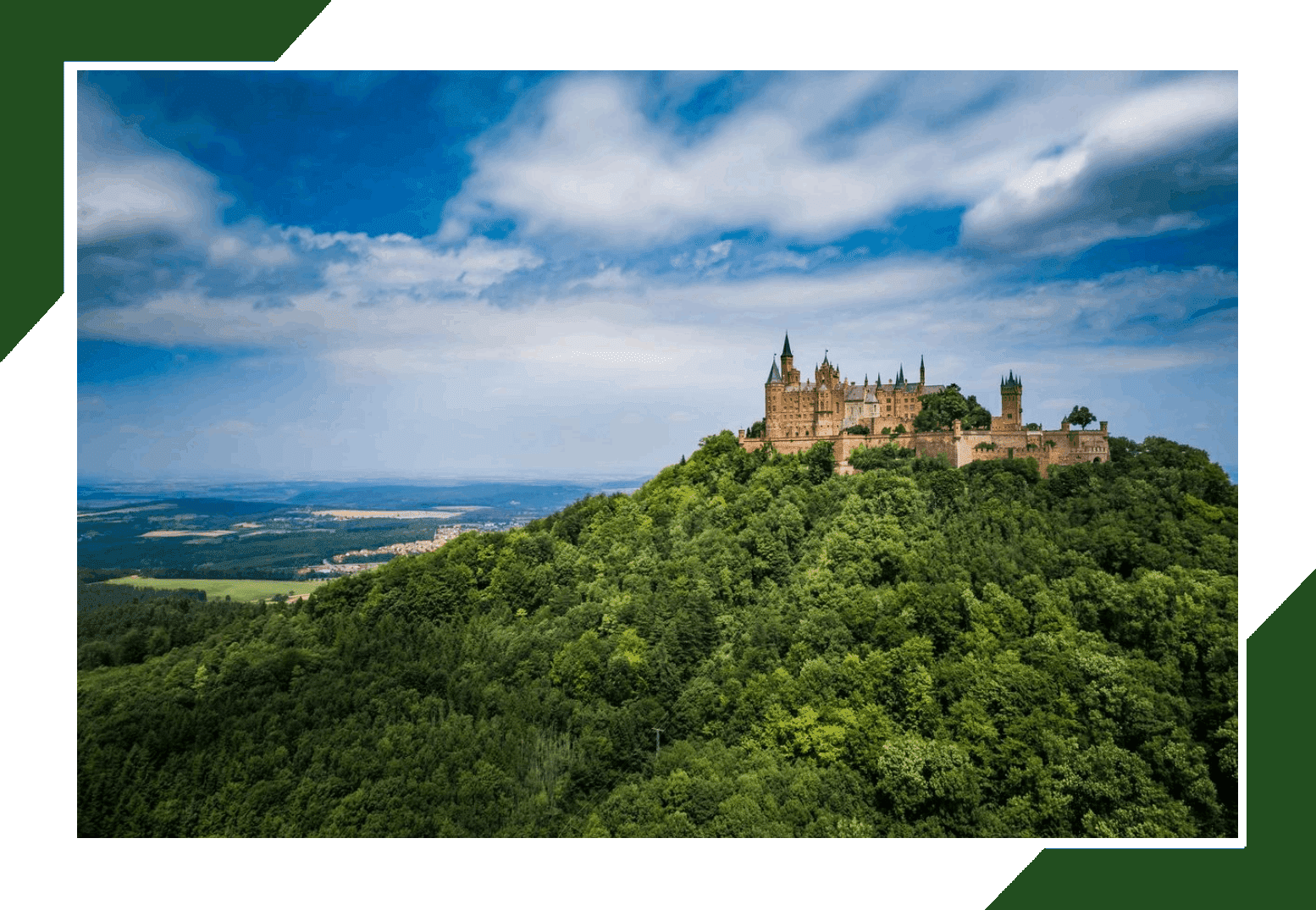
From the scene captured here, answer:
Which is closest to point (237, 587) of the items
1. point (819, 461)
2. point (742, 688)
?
point (742, 688)

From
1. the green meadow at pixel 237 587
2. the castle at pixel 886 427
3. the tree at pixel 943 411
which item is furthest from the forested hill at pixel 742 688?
the tree at pixel 943 411

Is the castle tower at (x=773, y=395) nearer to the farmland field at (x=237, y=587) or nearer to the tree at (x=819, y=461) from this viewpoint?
the tree at (x=819, y=461)

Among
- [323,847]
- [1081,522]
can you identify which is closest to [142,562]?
[323,847]

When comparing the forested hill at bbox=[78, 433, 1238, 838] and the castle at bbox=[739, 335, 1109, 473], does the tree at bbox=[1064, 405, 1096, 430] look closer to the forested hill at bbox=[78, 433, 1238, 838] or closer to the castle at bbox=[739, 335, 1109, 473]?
the castle at bbox=[739, 335, 1109, 473]

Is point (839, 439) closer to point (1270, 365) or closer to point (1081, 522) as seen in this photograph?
point (1081, 522)

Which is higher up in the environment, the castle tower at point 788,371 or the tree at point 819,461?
the castle tower at point 788,371

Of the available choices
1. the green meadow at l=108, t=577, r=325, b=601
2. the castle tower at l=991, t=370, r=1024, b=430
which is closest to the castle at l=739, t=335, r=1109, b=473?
the castle tower at l=991, t=370, r=1024, b=430
